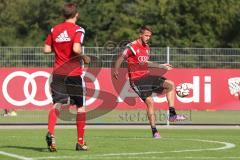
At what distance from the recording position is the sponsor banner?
25.6 metres

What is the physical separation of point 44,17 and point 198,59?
2274 inches

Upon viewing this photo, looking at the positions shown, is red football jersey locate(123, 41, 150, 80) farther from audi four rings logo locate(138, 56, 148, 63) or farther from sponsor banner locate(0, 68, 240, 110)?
sponsor banner locate(0, 68, 240, 110)

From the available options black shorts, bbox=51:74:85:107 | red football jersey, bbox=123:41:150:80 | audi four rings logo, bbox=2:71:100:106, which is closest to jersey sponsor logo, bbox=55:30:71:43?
black shorts, bbox=51:74:85:107

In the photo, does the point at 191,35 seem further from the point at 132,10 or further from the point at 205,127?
the point at 205,127

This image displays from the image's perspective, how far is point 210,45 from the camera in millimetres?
70500

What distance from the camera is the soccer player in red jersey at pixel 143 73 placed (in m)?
16.2

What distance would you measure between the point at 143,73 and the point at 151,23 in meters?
Answer: 57.5

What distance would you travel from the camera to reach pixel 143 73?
651 inches

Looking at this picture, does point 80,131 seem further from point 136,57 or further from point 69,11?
point 136,57

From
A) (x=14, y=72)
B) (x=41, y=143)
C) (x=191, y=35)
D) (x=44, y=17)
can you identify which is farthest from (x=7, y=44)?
(x=41, y=143)

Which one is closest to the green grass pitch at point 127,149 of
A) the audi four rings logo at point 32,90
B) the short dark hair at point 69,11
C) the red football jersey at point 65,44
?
the red football jersey at point 65,44

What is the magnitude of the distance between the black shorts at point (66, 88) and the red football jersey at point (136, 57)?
3858mm

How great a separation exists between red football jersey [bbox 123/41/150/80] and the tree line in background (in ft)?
171

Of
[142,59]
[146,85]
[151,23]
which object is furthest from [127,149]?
[151,23]
